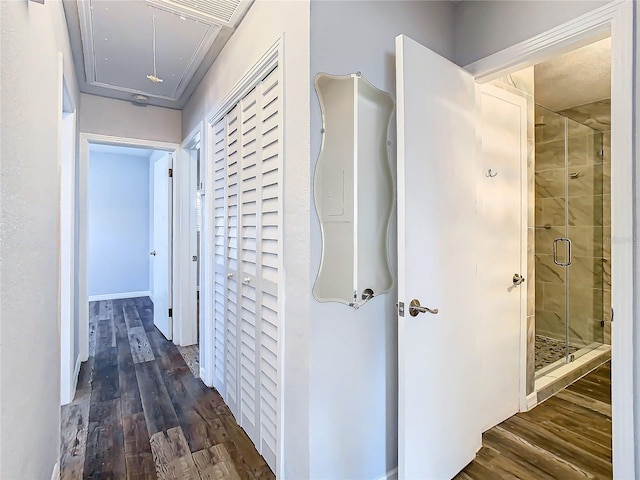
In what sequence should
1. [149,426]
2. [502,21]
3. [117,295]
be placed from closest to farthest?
[502,21]
[149,426]
[117,295]

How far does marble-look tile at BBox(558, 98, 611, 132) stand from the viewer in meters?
3.51

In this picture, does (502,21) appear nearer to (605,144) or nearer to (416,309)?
(416,309)

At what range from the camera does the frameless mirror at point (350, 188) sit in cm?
146

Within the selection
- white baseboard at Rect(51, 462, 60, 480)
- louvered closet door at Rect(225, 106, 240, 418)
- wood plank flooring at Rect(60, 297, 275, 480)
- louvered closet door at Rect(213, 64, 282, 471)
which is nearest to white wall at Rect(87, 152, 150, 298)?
wood plank flooring at Rect(60, 297, 275, 480)

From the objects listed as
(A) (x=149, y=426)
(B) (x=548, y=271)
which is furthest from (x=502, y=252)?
(A) (x=149, y=426)

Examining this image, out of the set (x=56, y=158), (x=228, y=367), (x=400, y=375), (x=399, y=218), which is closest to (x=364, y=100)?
(x=399, y=218)

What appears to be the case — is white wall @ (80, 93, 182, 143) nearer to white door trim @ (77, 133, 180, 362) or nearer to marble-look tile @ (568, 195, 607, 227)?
white door trim @ (77, 133, 180, 362)

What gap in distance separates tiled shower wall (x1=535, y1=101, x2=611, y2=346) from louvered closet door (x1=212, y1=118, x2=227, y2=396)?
10.2 feet

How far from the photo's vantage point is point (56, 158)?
172cm

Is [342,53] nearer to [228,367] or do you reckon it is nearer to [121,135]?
[228,367]

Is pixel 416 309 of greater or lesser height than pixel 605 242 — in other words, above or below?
below

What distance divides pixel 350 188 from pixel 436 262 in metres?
0.53

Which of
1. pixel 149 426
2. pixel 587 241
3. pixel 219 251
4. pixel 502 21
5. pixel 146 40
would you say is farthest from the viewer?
pixel 587 241

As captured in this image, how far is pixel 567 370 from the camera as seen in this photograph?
9.51 ft
